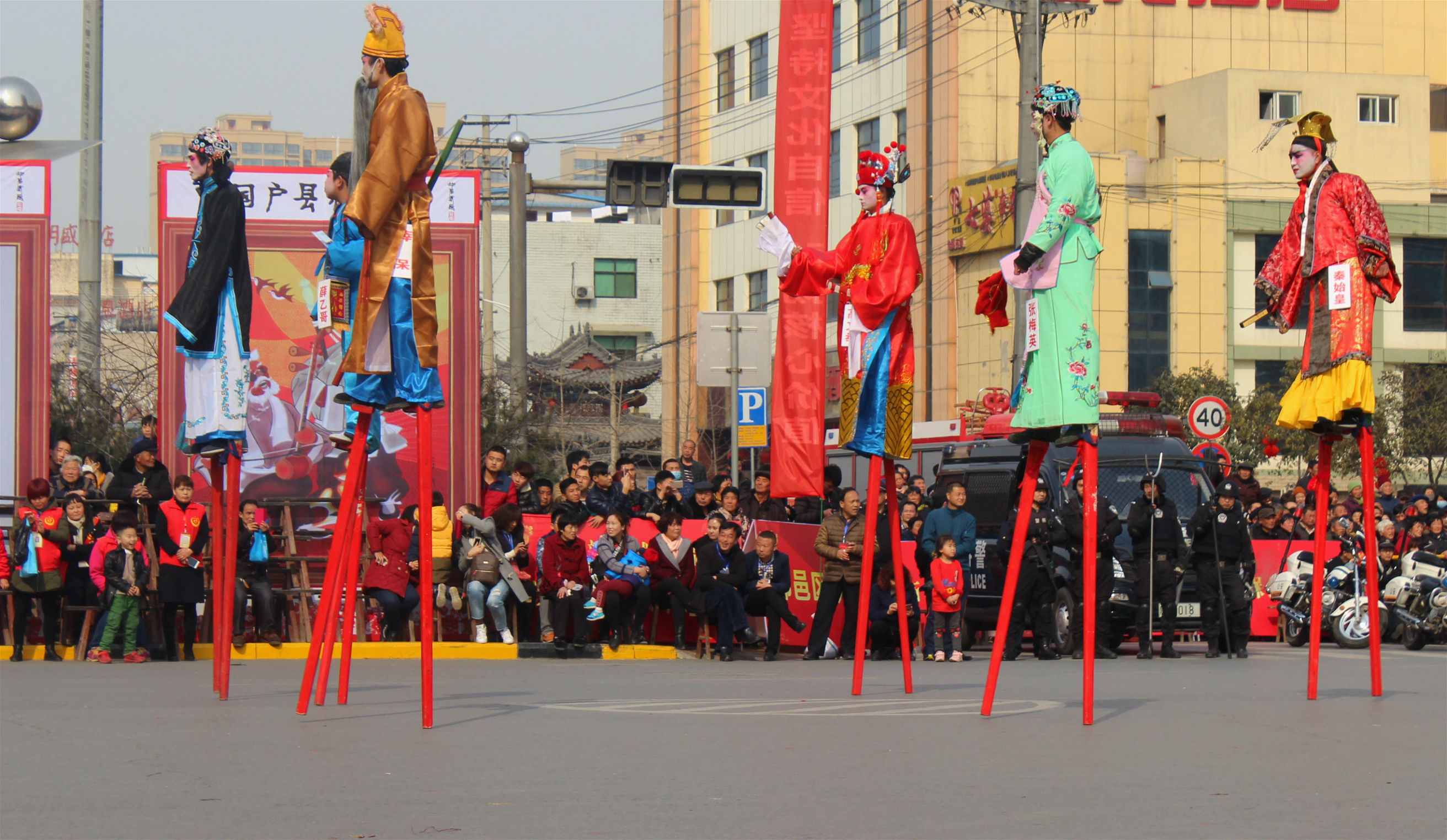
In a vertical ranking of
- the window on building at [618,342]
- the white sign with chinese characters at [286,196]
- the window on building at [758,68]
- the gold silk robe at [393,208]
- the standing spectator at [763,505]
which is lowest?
the standing spectator at [763,505]

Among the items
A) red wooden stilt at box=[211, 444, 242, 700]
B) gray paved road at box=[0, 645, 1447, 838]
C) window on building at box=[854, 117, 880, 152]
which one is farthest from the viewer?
window on building at box=[854, 117, 880, 152]

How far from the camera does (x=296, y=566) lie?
17641 millimetres

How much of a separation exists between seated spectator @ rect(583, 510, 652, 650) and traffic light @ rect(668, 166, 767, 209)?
7.75m

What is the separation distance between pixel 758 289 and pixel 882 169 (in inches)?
1877

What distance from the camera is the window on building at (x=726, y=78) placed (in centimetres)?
5953

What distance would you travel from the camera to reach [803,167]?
2330cm

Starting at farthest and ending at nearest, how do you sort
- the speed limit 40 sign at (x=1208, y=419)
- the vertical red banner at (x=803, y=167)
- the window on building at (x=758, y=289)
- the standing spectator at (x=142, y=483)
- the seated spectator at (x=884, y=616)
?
the window on building at (x=758, y=289) < the speed limit 40 sign at (x=1208, y=419) < the vertical red banner at (x=803, y=167) < the seated spectator at (x=884, y=616) < the standing spectator at (x=142, y=483)

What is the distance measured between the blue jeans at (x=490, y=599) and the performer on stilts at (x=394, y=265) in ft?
27.2

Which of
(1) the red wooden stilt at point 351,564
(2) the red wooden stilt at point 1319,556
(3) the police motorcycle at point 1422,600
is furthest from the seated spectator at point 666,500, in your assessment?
(2) the red wooden stilt at point 1319,556

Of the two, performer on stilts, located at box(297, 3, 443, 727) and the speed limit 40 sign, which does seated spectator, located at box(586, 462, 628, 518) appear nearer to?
the speed limit 40 sign

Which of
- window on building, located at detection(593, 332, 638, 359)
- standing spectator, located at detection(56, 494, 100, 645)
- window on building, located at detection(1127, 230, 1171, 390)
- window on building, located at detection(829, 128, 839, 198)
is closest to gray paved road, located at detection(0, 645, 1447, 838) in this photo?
standing spectator, located at detection(56, 494, 100, 645)

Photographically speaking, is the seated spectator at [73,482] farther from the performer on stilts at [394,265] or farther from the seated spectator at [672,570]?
the performer on stilts at [394,265]

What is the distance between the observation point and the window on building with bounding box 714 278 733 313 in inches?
2356

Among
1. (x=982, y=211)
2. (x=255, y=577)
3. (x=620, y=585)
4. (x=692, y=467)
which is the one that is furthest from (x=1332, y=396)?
(x=982, y=211)
